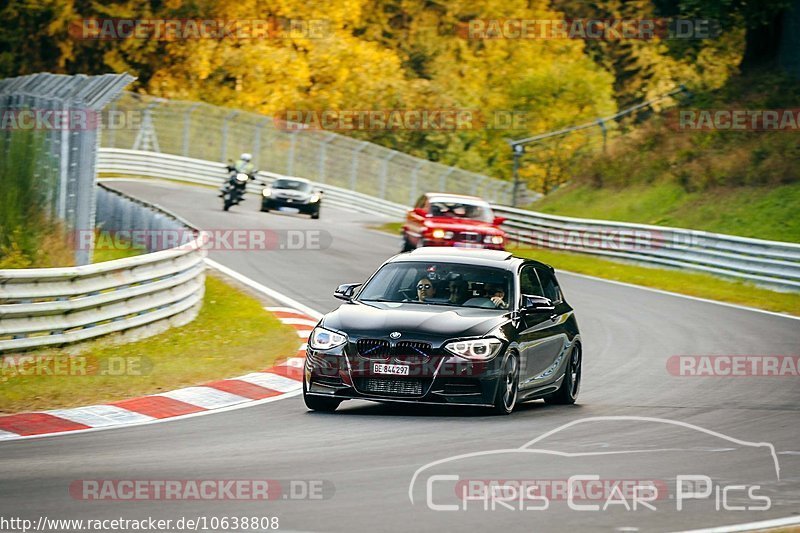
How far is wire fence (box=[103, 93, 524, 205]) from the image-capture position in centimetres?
5666

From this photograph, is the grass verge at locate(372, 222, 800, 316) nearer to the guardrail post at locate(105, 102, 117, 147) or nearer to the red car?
the red car

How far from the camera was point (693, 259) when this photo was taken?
31.2 metres

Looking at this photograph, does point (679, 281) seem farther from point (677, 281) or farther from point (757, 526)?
point (757, 526)

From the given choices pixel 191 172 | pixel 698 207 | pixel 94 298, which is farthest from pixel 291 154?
pixel 94 298

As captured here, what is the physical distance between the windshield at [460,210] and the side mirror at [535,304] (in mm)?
16753

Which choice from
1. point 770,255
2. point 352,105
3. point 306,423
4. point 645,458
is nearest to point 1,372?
point 306,423

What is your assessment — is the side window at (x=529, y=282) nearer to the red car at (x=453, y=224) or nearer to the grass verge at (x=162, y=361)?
the grass verge at (x=162, y=361)

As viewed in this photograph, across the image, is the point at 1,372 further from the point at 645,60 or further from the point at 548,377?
the point at 645,60

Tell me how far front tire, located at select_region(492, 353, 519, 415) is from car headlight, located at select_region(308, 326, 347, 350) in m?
1.38

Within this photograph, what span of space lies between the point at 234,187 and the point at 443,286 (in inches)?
1144

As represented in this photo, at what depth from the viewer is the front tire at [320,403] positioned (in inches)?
484

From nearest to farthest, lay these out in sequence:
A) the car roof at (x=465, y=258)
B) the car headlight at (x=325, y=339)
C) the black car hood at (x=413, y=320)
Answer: the black car hood at (x=413, y=320) < the car headlight at (x=325, y=339) < the car roof at (x=465, y=258)

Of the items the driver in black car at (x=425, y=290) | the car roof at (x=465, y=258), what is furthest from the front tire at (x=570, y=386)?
the driver in black car at (x=425, y=290)

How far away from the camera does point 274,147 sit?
5741 cm
